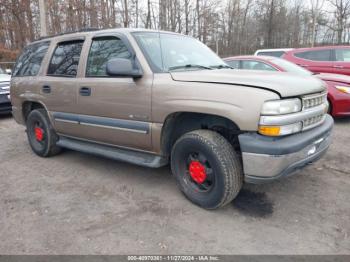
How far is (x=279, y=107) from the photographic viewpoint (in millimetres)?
2416

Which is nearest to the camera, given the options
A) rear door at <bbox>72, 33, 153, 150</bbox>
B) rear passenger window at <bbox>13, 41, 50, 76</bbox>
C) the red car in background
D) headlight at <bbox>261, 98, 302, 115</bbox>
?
headlight at <bbox>261, 98, 302, 115</bbox>

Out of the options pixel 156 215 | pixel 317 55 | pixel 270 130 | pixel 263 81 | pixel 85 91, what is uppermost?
pixel 317 55

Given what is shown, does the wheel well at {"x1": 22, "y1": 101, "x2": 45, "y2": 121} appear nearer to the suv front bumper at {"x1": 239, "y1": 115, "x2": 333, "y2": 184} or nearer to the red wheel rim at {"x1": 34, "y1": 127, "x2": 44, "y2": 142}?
the red wheel rim at {"x1": 34, "y1": 127, "x2": 44, "y2": 142}

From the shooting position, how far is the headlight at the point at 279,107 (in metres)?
2.39

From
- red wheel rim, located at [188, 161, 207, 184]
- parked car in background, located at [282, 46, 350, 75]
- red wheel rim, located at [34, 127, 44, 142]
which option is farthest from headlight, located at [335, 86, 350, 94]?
red wheel rim, located at [34, 127, 44, 142]

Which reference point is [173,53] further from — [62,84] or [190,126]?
[62,84]

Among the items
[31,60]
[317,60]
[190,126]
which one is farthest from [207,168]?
[317,60]

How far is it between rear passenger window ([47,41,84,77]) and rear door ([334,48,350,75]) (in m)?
7.31

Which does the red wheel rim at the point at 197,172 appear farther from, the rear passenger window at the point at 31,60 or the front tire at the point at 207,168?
the rear passenger window at the point at 31,60

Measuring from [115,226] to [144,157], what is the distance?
0.91 meters

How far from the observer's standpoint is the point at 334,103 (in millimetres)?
6062

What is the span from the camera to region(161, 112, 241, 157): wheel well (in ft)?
9.58

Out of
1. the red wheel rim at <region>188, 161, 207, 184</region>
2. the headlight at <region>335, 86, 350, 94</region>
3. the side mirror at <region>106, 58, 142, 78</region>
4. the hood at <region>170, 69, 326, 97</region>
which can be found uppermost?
the side mirror at <region>106, 58, 142, 78</region>

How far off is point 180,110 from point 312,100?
1327 mm
